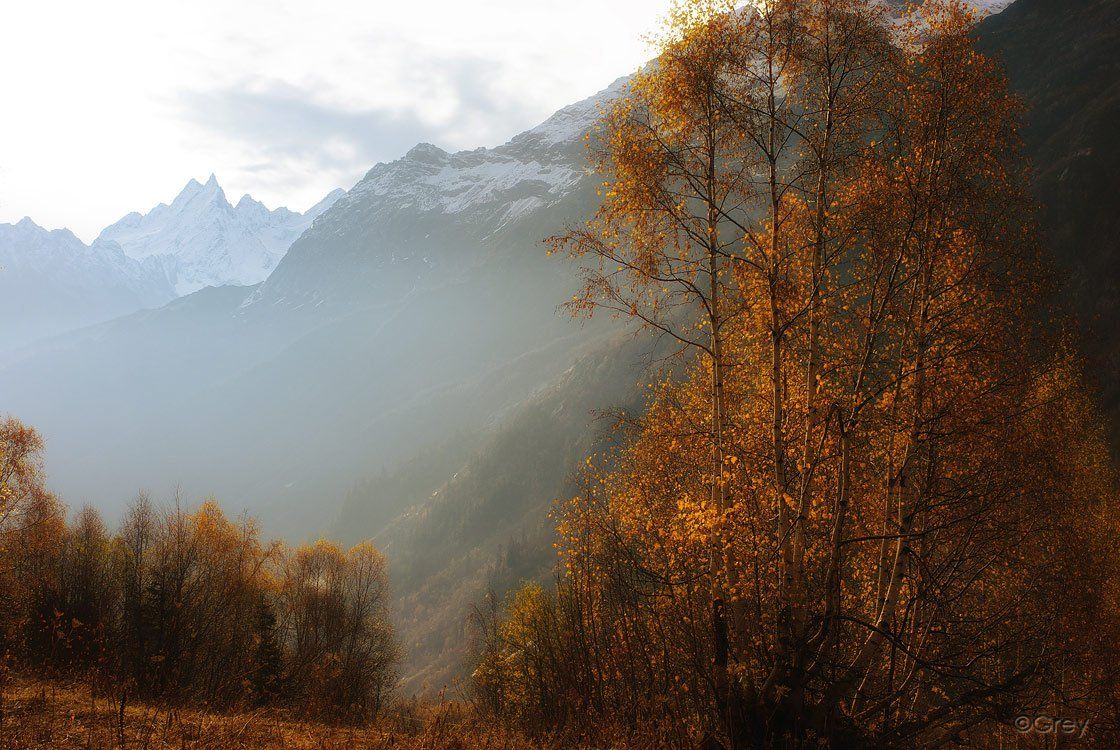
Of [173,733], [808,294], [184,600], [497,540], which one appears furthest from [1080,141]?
[497,540]

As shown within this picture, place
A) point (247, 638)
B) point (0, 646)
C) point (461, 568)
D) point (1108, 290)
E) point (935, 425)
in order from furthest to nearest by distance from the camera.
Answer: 1. point (461, 568)
2. point (1108, 290)
3. point (247, 638)
4. point (0, 646)
5. point (935, 425)

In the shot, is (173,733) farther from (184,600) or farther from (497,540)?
(497,540)

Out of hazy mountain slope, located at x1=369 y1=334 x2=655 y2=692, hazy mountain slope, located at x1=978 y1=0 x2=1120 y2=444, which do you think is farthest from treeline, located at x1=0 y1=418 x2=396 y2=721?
hazy mountain slope, located at x1=369 y1=334 x2=655 y2=692

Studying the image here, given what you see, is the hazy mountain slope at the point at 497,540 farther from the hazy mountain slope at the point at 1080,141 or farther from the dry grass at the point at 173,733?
the dry grass at the point at 173,733

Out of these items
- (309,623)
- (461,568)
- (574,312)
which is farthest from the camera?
(461,568)

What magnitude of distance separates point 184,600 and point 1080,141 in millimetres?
153326

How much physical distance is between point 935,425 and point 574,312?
8370 millimetres

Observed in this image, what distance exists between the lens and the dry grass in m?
8.27

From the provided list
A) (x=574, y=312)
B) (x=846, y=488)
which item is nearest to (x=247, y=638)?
(x=574, y=312)

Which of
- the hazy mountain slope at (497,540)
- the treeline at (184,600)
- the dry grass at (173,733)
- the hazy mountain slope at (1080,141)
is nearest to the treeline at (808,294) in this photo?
the dry grass at (173,733)

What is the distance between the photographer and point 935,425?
1202 cm

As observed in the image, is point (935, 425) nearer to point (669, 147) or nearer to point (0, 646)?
point (669, 147)

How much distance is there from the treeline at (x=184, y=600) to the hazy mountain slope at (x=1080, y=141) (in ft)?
219

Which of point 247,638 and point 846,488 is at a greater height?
point 846,488
